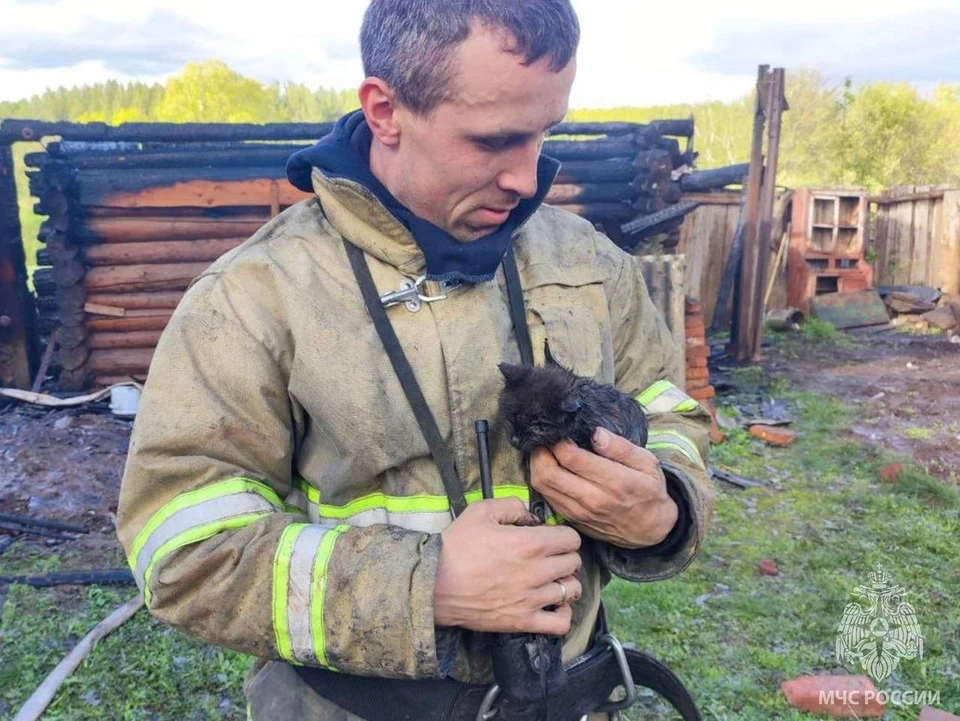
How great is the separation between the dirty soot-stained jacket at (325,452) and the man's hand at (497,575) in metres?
0.05

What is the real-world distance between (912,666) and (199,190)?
8803 mm

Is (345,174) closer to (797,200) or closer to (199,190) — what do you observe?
(199,190)

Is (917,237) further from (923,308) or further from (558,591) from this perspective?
(558,591)

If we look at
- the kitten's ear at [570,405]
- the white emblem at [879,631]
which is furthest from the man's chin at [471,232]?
the white emblem at [879,631]

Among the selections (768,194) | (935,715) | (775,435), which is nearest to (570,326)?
(935,715)

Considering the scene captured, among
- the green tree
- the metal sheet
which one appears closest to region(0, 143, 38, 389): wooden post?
the metal sheet

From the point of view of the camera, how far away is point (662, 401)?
7.02 feet

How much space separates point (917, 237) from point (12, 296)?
17.8m

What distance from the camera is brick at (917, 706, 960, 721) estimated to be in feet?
12.5

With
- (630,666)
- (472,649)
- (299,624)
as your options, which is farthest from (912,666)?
(299,624)

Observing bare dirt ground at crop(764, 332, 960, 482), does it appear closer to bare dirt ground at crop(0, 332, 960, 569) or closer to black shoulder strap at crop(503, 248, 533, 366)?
bare dirt ground at crop(0, 332, 960, 569)

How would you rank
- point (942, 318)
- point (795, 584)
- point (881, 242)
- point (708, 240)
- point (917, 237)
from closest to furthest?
point (795, 584) → point (942, 318) → point (708, 240) → point (917, 237) → point (881, 242)

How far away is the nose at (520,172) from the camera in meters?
1.76

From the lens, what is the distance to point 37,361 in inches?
400
